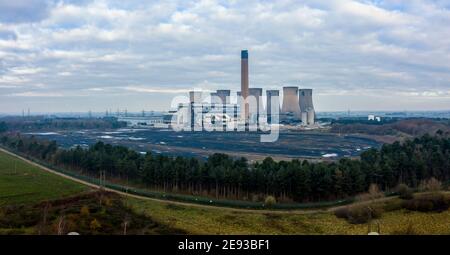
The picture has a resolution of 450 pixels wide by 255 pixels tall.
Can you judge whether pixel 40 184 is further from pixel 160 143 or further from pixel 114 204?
pixel 160 143

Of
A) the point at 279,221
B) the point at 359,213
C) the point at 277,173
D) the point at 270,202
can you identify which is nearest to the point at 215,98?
the point at 277,173

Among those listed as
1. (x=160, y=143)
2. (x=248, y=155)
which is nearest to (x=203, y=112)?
(x=160, y=143)

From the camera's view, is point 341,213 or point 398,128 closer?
point 341,213

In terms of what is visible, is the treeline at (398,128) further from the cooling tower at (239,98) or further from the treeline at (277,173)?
the treeline at (277,173)

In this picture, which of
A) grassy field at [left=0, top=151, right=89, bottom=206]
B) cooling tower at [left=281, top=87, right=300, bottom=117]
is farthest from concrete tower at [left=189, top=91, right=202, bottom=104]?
Result: grassy field at [left=0, top=151, right=89, bottom=206]

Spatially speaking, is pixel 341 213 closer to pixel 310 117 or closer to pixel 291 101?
pixel 310 117

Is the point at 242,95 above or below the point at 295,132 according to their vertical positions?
above
